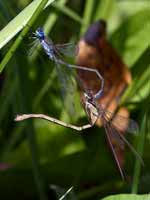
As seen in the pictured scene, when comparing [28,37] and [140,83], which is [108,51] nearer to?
[140,83]

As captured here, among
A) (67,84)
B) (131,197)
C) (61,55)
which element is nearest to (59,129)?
(67,84)

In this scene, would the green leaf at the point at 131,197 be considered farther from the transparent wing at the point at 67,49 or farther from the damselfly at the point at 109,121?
the transparent wing at the point at 67,49

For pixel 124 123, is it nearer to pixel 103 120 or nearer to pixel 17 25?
pixel 103 120

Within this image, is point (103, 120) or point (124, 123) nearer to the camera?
point (103, 120)

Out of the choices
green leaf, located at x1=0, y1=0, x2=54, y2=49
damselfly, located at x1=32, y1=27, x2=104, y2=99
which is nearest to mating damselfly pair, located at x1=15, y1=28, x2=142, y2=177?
damselfly, located at x1=32, y1=27, x2=104, y2=99

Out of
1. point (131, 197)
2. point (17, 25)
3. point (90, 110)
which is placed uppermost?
point (17, 25)

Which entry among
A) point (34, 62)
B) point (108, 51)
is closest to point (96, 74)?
point (108, 51)

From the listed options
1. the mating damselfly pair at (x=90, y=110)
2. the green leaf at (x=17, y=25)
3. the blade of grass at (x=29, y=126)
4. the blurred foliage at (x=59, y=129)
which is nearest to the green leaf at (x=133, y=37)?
the blurred foliage at (x=59, y=129)
